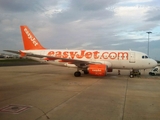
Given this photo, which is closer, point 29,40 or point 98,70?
point 98,70

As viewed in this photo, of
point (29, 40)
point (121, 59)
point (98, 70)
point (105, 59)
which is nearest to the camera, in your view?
point (98, 70)

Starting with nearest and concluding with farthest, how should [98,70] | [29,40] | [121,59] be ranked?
[98,70], [121,59], [29,40]

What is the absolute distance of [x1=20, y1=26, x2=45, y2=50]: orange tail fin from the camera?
73.0ft

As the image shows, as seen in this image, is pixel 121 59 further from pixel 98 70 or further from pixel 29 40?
pixel 29 40

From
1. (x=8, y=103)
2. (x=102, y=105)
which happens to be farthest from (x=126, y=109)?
(x=8, y=103)

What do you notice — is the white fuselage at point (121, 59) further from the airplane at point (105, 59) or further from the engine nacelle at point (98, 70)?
the engine nacelle at point (98, 70)

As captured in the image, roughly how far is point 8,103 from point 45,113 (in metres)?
2.29

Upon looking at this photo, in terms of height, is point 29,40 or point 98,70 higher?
point 29,40

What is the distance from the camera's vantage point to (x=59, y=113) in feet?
19.9

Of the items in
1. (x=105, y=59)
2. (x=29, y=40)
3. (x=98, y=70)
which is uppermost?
(x=29, y=40)

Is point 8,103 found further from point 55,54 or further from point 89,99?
point 55,54

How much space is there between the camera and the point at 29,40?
22.2 m

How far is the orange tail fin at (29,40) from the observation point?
2225 cm

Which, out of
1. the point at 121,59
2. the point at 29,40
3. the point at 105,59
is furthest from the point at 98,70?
the point at 29,40
